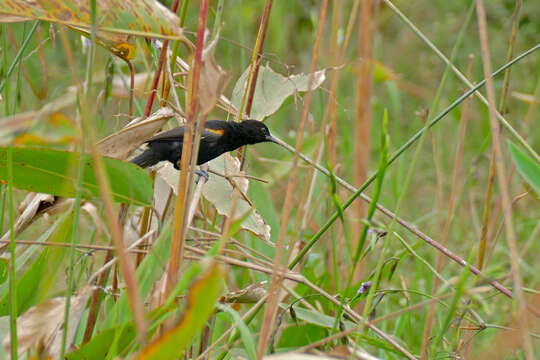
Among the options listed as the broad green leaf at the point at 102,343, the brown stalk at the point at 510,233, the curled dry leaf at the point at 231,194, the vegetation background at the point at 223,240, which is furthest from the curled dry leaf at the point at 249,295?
the brown stalk at the point at 510,233

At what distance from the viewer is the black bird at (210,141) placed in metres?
2.07

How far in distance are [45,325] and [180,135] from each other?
1.00 m

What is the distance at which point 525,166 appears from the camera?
4.21ft

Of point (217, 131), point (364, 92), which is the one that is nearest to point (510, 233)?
point (364, 92)

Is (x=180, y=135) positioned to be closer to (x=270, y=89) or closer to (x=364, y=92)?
(x=270, y=89)

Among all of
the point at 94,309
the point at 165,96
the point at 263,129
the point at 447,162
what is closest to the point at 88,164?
the point at 165,96

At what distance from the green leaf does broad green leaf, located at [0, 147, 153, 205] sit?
768 millimetres

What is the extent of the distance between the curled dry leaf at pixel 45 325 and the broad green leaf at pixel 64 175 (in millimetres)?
261

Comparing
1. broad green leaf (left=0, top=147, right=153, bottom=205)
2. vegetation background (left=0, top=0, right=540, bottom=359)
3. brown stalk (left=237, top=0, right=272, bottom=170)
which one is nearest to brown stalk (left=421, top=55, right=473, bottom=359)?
vegetation background (left=0, top=0, right=540, bottom=359)

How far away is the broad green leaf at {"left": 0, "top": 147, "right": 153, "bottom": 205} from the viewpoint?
1.37 metres

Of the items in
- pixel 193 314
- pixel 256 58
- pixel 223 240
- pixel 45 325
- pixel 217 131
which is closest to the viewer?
pixel 193 314

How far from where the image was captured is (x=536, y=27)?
5629 millimetres

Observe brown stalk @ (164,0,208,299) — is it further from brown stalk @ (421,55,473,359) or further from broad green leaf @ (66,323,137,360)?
brown stalk @ (421,55,473,359)

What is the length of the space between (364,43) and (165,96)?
2.45ft
